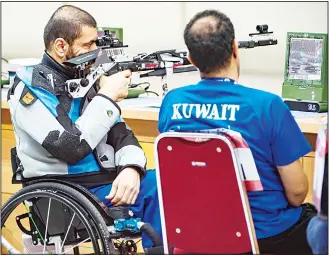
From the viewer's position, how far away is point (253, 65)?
171 inches

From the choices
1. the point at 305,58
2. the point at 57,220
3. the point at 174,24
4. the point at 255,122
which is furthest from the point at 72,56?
the point at 174,24

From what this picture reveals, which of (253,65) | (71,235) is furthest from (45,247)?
(253,65)

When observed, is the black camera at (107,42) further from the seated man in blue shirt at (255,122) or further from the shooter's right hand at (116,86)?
the seated man in blue shirt at (255,122)

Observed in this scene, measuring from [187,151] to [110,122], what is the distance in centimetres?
57

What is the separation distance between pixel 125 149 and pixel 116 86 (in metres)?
0.24

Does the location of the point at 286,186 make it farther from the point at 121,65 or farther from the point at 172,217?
the point at 121,65

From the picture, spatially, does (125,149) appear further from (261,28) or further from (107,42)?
(261,28)

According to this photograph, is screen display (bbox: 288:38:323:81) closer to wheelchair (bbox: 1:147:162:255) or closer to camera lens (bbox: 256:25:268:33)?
camera lens (bbox: 256:25:268:33)

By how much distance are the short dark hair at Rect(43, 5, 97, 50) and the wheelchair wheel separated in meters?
0.58

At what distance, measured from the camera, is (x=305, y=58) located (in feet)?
11.9

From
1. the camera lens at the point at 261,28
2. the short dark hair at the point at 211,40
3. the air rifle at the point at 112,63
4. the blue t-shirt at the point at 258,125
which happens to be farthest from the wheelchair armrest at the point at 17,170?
the camera lens at the point at 261,28

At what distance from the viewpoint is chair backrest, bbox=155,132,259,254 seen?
2.36 m

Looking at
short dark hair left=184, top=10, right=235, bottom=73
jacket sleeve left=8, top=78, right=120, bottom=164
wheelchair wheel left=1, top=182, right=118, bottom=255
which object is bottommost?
wheelchair wheel left=1, top=182, right=118, bottom=255

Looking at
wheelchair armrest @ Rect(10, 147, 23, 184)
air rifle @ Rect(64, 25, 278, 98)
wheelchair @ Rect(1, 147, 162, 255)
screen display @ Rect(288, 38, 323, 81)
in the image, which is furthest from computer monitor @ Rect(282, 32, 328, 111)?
wheelchair armrest @ Rect(10, 147, 23, 184)
